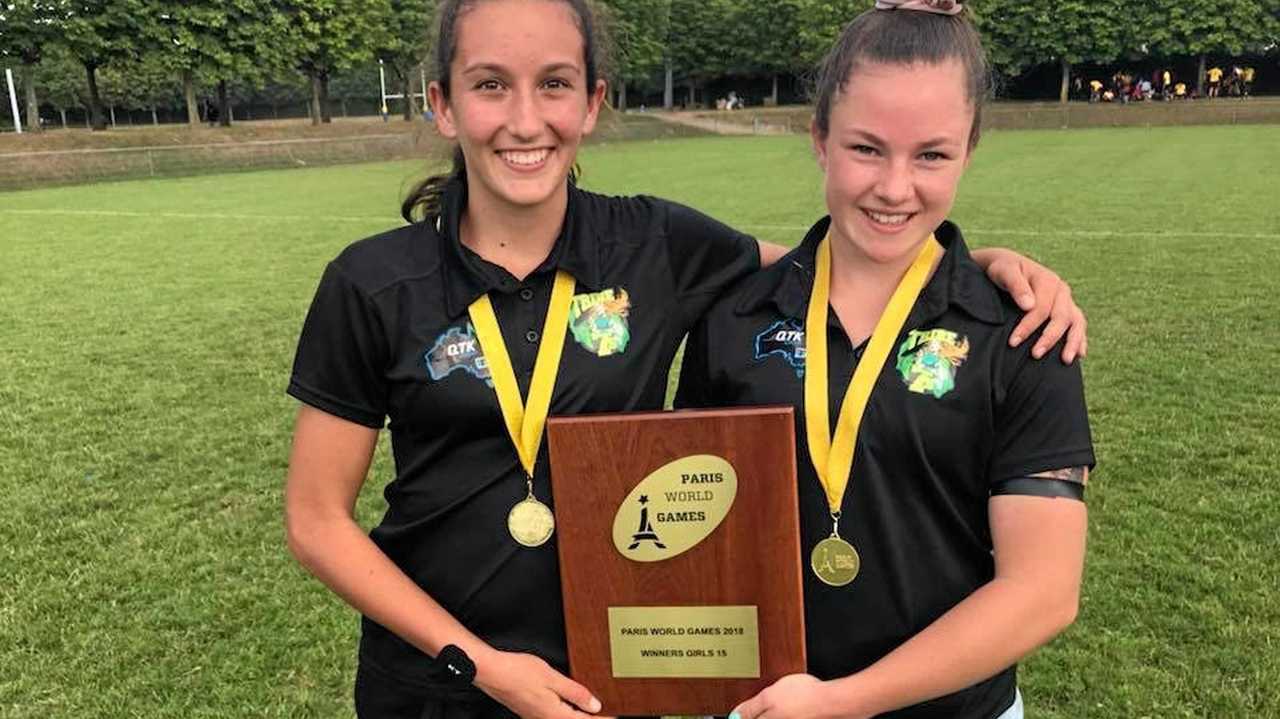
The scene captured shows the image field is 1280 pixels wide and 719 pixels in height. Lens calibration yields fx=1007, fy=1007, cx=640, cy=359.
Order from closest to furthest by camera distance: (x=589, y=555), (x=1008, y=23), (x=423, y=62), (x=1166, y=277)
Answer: (x=589, y=555) < (x=423, y=62) < (x=1166, y=277) < (x=1008, y=23)

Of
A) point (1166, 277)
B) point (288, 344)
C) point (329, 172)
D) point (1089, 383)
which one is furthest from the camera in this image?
point (329, 172)

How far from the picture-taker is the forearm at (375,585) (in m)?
1.83

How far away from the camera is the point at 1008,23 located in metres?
56.0

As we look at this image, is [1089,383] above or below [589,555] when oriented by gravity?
below

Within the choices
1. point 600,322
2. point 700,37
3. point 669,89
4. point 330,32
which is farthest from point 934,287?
point 669,89

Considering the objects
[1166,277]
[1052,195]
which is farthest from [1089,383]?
[1052,195]

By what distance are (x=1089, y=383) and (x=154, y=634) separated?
627 centimetres

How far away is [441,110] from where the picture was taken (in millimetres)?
2031

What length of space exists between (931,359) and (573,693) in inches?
34.5

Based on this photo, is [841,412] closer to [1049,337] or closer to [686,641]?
[1049,337]

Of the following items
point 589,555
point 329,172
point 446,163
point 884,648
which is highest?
point 446,163

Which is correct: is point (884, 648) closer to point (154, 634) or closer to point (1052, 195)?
point (154, 634)

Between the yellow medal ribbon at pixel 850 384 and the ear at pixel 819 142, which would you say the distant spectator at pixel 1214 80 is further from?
the yellow medal ribbon at pixel 850 384

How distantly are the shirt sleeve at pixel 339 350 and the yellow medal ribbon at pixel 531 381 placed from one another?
7.6 inches
